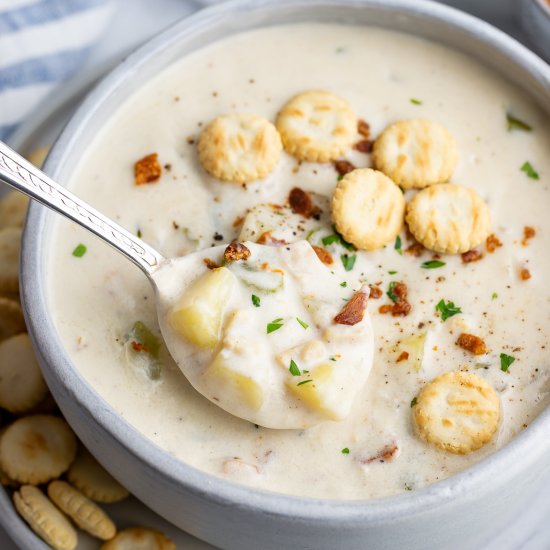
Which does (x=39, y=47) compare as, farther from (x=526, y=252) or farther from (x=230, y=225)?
(x=526, y=252)

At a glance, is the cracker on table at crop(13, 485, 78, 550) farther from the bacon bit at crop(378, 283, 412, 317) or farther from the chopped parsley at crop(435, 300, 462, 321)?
the chopped parsley at crop(435, 300, 462, 321)

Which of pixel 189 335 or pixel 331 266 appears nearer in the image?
pixel 189 335

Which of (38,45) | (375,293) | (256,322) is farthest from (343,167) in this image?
(38,45)

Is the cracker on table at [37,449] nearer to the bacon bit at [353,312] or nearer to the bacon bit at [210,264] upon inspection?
the bacon bit at [210,264]

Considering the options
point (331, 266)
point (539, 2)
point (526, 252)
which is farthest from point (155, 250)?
point (539, 2)

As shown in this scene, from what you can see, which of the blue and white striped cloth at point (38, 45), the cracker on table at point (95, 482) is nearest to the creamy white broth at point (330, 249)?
the cracker on table at point (95, 482)
